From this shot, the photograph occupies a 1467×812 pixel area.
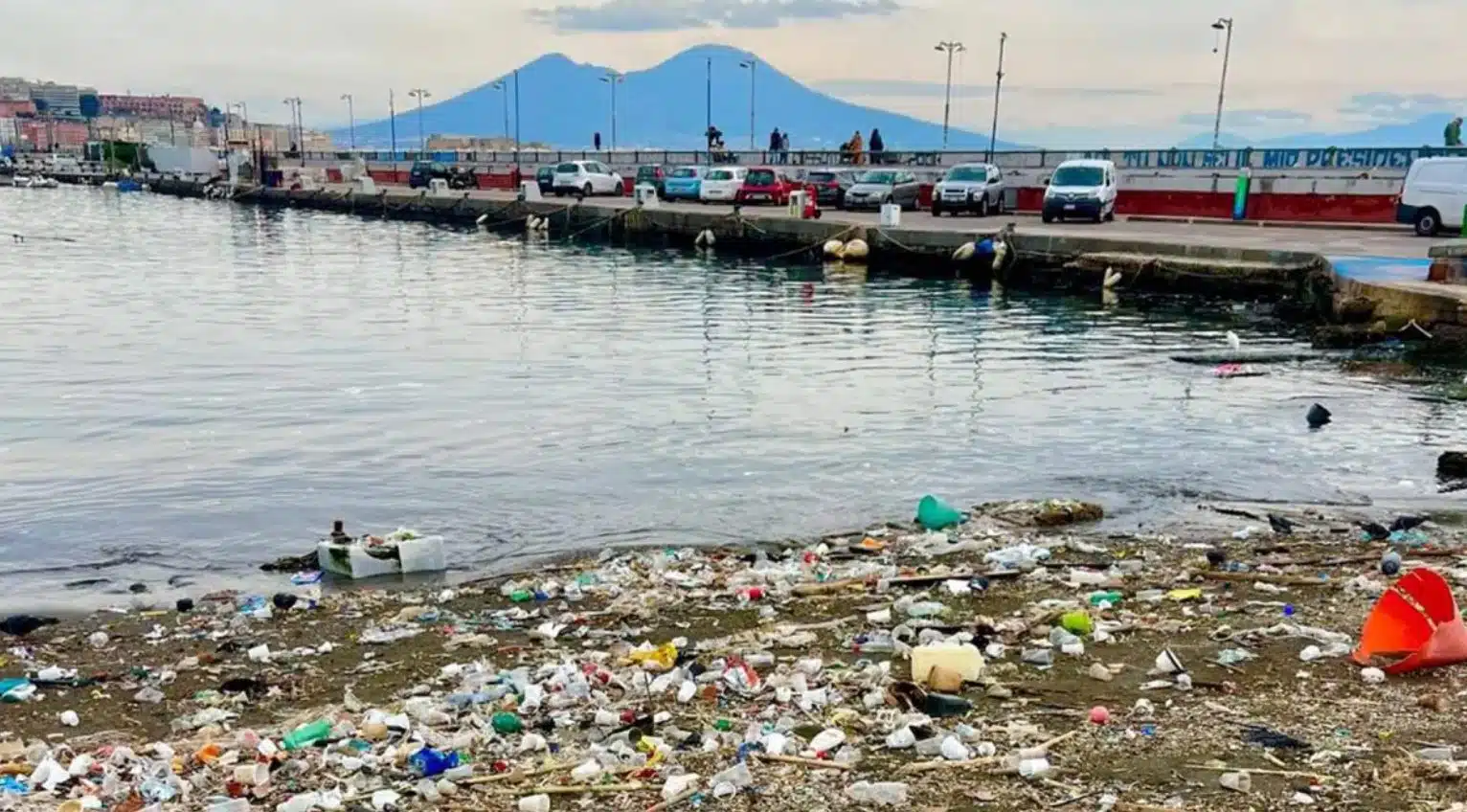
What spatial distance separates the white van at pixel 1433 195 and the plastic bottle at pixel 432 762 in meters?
31.8

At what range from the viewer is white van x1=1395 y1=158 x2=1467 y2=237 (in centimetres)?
2995

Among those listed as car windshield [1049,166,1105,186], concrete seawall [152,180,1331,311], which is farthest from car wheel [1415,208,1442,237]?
car windshield [1049,166,1105,186]

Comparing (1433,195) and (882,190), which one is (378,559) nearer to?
(1433,195)

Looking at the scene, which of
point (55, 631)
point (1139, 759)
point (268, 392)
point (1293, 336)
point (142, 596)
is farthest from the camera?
point (1293, 336)

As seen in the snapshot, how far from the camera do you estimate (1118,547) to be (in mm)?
9555

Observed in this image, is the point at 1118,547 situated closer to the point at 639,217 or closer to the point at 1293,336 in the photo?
the point at 1293,336

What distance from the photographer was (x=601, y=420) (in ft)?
51.3

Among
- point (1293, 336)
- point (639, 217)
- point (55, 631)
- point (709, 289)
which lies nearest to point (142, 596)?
point (55, 631)

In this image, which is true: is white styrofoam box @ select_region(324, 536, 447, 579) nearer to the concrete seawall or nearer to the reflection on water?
the reflection on water

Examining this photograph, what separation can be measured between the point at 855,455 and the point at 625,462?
2605 mm

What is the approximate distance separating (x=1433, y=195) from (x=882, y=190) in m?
18.8

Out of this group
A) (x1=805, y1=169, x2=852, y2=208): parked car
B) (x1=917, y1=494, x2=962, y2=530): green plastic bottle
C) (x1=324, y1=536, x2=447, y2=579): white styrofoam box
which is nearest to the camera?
(x1=324, y1=536, x2=447, y2=579): white styrofoam box

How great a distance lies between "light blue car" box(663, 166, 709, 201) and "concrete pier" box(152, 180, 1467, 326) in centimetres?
183

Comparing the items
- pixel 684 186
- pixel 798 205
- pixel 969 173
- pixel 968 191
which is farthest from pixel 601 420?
pixel 684 186
